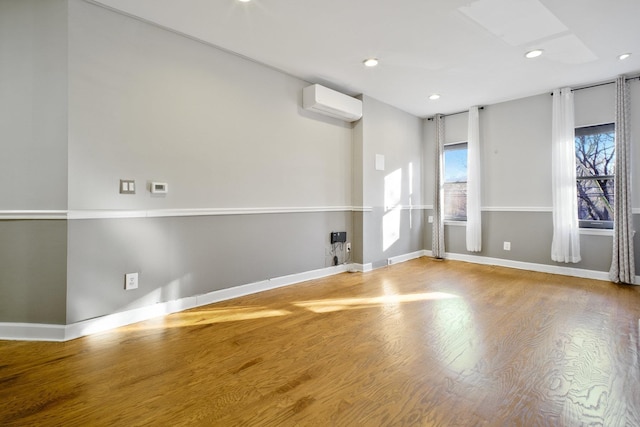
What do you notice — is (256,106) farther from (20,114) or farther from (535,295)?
(535,295)

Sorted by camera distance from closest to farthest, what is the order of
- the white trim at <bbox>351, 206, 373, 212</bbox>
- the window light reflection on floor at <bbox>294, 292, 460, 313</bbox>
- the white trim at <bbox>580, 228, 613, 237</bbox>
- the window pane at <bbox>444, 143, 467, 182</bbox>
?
the window light reflection on floor at <bbox>294, 292, 460, 313</bbox> → the white trim at <bbox>580, 228, 613, 237</bbox> → the white trim at <bbox>351, 206, 373, 212</bbox> → the window pane at <bbox>444, 143, 467, 182</bbox>

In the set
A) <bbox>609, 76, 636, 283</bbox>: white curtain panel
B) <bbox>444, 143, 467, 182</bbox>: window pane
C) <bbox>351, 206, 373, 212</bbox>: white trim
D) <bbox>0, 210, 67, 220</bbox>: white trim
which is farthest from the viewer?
<bbox>444, 143, 467, 182</bbox>: window pane

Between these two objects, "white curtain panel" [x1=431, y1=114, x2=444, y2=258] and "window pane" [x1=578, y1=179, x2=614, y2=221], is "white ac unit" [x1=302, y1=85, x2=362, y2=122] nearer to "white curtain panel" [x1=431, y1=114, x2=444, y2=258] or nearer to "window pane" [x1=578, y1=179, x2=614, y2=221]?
"white curtain panel" [x1=431, y1=114, x2=444, y2=258]

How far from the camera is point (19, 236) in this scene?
2242 mm

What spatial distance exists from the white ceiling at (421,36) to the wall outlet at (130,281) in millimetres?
2161

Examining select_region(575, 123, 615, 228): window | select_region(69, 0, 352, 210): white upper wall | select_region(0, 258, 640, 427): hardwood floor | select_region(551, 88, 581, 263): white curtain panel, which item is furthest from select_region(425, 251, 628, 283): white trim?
select_region(69, 0, 352, 210): white upper wall

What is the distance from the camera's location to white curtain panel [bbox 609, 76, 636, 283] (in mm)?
3689

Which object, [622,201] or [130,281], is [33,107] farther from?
[622,201]

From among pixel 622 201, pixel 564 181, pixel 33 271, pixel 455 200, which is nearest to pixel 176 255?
pixel 33 271

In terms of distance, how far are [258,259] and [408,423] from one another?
93.2 inches

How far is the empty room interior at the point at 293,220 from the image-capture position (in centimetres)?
167

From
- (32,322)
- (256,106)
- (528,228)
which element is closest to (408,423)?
A: (32,322)

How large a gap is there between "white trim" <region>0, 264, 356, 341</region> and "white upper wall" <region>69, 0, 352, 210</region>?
2.89 ft

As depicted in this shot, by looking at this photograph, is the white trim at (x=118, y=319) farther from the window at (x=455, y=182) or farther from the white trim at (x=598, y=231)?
the white trim at (x=598, y=231)
